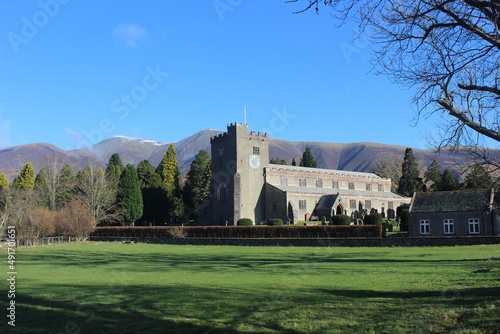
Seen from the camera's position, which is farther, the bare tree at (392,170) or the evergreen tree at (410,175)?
the bare tree at (392,170)

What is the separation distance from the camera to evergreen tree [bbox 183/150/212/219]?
84.1 metres

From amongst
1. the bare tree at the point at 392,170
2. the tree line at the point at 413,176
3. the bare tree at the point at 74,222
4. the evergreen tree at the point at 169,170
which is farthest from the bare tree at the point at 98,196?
the bare tree at the point at 392,170

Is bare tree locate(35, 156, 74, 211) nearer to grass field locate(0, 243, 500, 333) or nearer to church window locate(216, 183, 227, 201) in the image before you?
church window locate(216, 183, 227, 201)

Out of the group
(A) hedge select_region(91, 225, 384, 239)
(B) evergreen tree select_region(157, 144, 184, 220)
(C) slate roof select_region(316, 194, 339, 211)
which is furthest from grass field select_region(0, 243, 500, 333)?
(B) evergreen tree select_region(157, 144, 184, 220)

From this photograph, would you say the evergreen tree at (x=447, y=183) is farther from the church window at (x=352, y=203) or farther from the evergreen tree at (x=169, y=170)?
the evergreen tree at (x=169, y=170)

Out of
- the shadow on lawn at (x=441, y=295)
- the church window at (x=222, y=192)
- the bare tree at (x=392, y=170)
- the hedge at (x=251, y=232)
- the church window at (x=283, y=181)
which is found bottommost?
the shadow on lawn at (x=441, y=295)

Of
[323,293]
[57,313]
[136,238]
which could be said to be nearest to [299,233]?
[136,238]

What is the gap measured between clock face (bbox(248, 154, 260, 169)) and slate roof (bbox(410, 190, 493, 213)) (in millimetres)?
28524

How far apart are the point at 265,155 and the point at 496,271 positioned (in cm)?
5669

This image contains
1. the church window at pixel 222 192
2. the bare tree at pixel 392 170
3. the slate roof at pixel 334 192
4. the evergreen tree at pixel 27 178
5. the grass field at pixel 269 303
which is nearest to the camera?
the grass field at pixel 269 303

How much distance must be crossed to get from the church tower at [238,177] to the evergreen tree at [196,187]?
1154cm

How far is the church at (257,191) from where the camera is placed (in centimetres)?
6756

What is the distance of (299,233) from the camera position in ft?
148

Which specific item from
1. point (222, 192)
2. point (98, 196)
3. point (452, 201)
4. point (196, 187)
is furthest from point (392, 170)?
point (98, 196)
